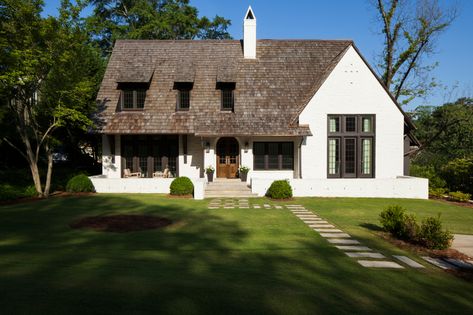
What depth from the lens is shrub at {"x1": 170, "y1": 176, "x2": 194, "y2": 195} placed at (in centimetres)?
1911

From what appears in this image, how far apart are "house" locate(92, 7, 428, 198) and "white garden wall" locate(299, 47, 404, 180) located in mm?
60

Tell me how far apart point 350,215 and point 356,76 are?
1011cm

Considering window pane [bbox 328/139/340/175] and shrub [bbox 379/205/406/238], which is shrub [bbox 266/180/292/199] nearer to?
window pane [bbox 328/139/340/175]

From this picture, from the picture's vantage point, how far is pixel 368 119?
71.1 feet

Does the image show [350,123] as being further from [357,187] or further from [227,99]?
[227,99]

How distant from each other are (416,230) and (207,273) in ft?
22.9

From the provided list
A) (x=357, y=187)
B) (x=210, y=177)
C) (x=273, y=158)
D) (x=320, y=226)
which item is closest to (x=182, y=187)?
(x=210, y=177)

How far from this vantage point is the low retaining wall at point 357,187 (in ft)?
64.0

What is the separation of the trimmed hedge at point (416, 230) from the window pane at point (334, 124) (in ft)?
35.0

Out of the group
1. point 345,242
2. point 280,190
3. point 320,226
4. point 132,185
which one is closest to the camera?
point 345,242

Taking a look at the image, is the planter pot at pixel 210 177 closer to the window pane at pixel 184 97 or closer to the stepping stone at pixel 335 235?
the window pane at pixel 184 97

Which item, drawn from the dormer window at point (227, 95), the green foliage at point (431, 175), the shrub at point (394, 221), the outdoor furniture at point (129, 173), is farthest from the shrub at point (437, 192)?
the outdoor furniture at point (129, 173)

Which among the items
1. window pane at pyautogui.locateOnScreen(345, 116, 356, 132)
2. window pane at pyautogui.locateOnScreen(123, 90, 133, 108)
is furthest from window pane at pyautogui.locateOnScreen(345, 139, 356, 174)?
window pane at pyautogui.locateOnScreen(123, 90, 133, 108)

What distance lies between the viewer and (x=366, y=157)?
859 inches
